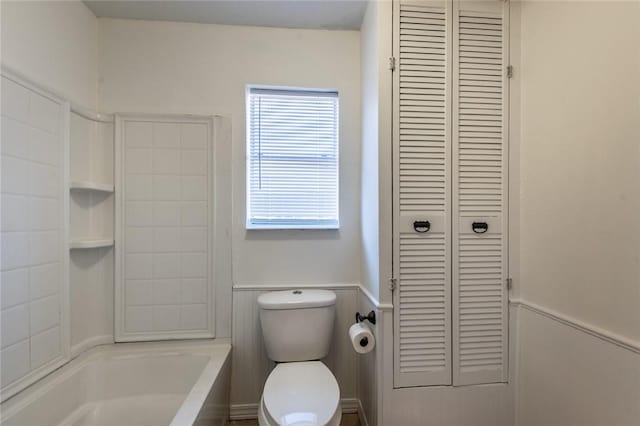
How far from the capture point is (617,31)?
3.26ft

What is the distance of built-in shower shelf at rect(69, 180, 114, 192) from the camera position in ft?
5.15

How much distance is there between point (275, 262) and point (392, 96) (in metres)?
1.14

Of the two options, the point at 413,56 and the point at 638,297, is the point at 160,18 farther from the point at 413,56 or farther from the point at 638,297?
the point at 638,297

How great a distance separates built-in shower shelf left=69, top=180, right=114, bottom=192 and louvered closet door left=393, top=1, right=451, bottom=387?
1.59 meters

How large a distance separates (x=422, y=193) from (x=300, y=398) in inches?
42.2

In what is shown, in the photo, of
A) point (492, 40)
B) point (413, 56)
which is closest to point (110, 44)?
point (413, 56)

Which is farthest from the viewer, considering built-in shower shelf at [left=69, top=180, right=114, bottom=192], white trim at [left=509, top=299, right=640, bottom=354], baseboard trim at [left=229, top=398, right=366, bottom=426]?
baseboard trim at [left=229, top=398, right=366, bottom=426]

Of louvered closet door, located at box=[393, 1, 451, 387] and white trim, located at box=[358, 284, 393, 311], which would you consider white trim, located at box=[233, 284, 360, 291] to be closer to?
white trim, located at box=[358, 284, 393, 311]

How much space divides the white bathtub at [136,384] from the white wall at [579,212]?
4.95 ft

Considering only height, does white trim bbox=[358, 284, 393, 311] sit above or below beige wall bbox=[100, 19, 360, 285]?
below

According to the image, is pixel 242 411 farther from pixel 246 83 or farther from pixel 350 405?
pixel 246 83

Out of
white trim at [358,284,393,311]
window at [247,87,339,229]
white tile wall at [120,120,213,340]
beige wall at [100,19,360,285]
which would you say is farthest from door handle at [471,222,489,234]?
white tile wall at [120,120,213,340]

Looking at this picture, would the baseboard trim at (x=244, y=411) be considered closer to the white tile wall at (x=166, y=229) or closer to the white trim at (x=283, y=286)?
the white tile wall at (x=166, y=229)

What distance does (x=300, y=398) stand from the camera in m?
1.28
